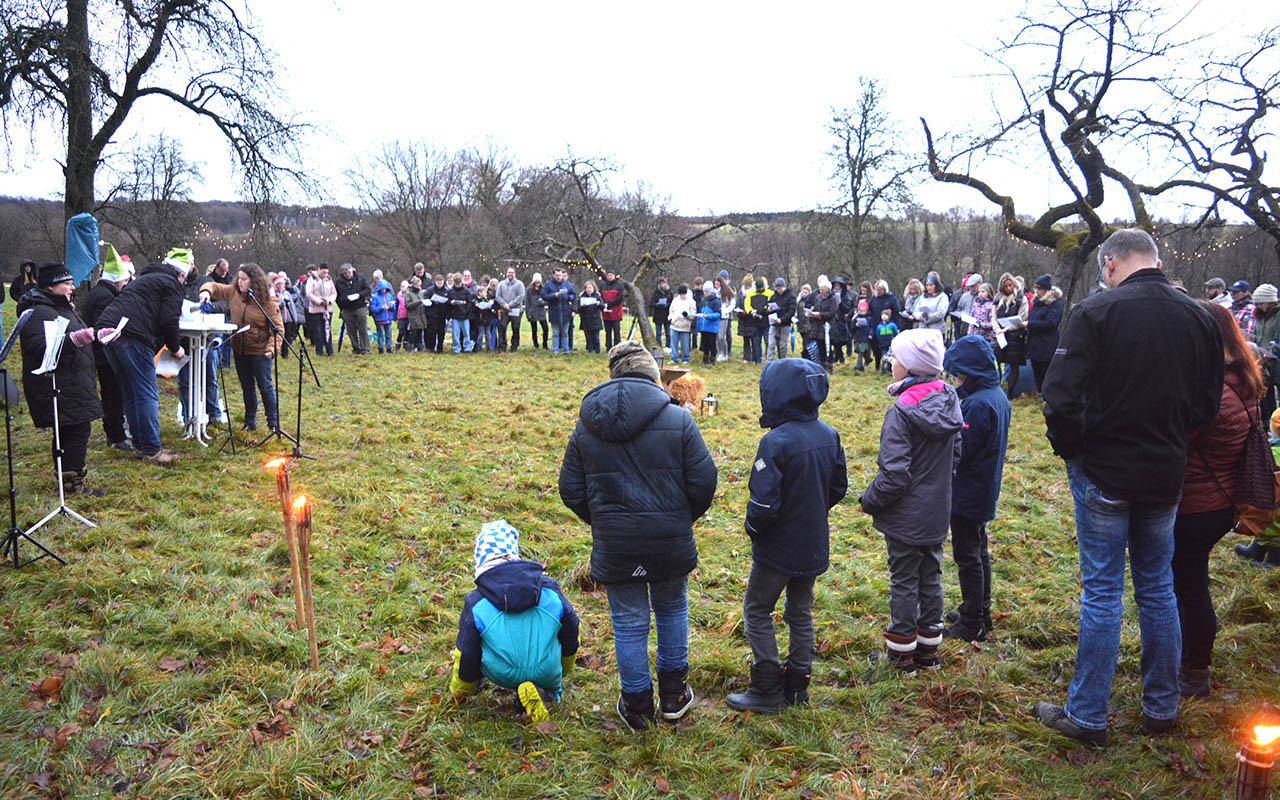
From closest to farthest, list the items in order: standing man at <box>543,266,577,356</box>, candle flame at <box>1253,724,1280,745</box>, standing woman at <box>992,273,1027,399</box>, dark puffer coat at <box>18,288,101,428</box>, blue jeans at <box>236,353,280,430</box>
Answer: candle flame at <box>1253,724,1280,745</box> < dark puffer coat at <box>18,288,101,428</box> < blue jeans at <box>236,353,280,430</box> < standing woman at <box>992,273,1027,399</box> < standing man at <box>543,266,577,356</box>

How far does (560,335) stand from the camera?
A: 17750 mm

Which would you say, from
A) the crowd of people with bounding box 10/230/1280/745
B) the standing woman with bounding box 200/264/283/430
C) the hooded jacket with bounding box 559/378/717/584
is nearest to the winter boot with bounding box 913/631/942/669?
the crowd of people with bounding box 10/230/1280/745

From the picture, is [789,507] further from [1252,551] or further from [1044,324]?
[1044,324]

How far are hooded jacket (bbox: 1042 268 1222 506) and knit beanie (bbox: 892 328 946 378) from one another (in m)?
0.76

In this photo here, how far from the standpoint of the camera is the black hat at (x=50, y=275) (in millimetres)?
6441

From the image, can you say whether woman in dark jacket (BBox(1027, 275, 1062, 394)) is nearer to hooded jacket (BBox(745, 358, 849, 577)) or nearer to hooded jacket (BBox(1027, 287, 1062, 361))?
hooded jacket (BBox(1027, 287, 1062, 361))

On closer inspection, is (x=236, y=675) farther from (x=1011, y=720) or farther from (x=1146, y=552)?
(x=1146, y=552)

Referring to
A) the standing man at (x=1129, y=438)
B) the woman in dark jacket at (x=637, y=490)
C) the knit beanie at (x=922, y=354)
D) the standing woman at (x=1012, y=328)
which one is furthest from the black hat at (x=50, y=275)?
the standing woman at (x=1012, y=328)

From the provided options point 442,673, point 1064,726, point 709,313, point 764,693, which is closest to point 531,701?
point 442,673

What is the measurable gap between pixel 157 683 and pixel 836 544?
15.3 feet

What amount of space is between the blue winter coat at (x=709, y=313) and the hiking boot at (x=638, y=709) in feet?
44.0

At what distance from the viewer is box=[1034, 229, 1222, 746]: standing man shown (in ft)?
9.98

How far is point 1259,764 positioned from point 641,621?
225 centimetres

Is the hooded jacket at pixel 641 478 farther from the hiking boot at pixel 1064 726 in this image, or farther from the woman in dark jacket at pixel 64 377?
the woman in dark jacket at pixel 64 377
